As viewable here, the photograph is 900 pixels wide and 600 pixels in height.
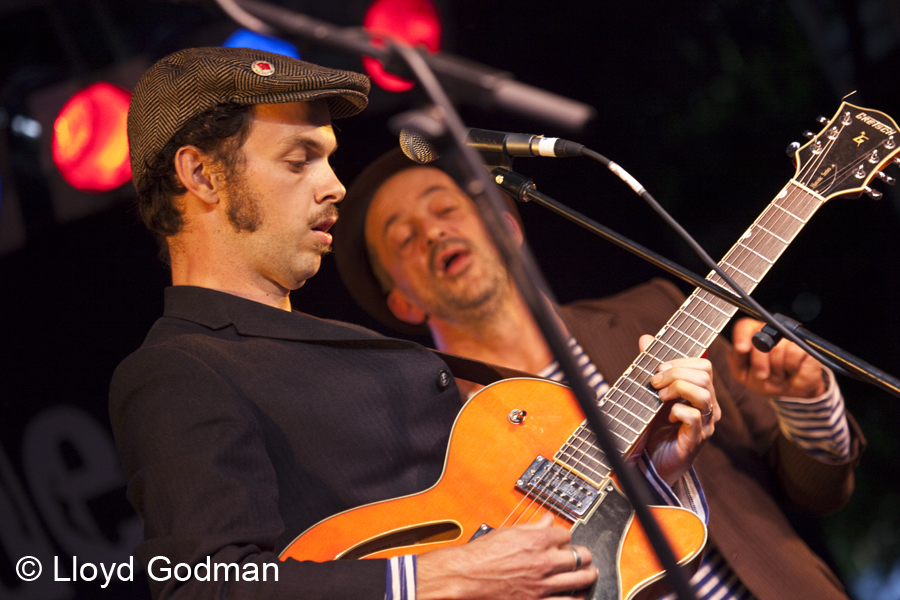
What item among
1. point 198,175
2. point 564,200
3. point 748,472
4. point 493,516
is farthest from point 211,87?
point 564,200

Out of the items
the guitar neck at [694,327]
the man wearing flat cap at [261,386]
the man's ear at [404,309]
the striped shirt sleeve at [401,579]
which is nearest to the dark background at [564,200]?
the man's ear at [404,309]

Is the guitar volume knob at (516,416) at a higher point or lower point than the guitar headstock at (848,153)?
lower

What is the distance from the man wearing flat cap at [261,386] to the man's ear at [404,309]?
1380 mm

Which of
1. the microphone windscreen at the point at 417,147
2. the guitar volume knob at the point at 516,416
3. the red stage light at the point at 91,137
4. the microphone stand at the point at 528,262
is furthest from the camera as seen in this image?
the red stage light at the point at 91,137

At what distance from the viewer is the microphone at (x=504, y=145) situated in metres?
1.52

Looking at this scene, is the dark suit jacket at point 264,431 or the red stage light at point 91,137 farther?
the red stage light at point 91,137

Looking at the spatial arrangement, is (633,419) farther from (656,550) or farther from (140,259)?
(140,259)

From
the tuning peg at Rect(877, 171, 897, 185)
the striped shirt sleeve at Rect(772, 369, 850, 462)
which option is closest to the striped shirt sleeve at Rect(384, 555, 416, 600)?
the tuning peg at Rect(877, 171, 897, 185)

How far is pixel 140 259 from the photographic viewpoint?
3252mm

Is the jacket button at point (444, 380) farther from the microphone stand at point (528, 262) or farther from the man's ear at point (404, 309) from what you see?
the man's ear at point (404, 309)

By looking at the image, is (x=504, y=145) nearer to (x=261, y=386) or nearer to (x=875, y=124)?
(x=261, y=386)

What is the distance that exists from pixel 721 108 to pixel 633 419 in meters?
2.81

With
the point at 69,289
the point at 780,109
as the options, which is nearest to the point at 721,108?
the point at 780,109

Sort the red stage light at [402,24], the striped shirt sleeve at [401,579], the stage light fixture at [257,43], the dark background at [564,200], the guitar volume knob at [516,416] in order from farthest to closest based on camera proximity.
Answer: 1. the red stage light at [402,24]
2. the stage light fixture at [257,43]
3. the dark background at [564,200]
4. the guitar volume knob at [516,416]
5. the striped shirt sleeve at [401,579]
